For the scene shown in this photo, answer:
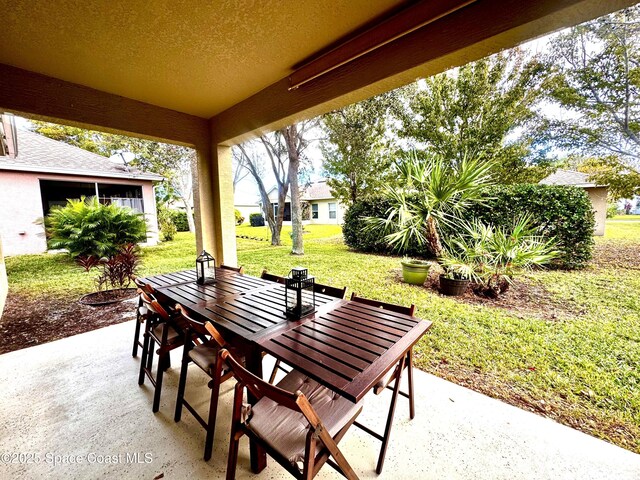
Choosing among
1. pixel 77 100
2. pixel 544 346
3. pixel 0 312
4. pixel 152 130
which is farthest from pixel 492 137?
pixel 0 312

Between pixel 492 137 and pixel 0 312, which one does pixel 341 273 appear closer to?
pixel 0 312

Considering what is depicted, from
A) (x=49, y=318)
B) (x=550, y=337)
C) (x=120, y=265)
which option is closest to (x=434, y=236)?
(x=550, y=337)

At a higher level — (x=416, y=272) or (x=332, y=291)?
(x=332, y=291)

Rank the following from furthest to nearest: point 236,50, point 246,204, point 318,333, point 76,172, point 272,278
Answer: point 246,204, point 76,172, point 272,278, point 236,50, point 318,333

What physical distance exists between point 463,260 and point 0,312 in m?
7.31

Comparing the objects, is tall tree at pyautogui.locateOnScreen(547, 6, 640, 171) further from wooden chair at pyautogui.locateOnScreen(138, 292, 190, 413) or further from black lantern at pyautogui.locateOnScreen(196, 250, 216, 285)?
wooden chair at pyautogui.locateOnScreen(138, 292, 190, 413)

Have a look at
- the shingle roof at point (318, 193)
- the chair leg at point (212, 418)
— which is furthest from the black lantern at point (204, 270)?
the shingle roof at point (318, 193)

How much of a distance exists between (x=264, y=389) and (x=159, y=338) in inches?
63.7

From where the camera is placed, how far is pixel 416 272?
14.9 ft

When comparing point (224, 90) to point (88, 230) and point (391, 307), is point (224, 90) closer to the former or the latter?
point (391, 307)

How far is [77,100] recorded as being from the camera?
8.48ft

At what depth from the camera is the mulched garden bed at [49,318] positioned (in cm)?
312

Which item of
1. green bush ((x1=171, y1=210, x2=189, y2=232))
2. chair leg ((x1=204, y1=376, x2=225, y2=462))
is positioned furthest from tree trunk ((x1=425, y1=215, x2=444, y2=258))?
green bush ((x1=171, y1=210, x2=189, y2=232))

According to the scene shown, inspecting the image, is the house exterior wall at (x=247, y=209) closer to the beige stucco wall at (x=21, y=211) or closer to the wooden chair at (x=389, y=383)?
the beige stucco wall at (x=21, y=211)
